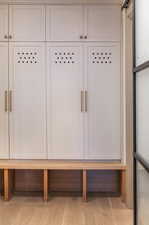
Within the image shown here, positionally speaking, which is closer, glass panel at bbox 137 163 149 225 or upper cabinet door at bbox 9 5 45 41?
glass panel at bbox 137 163 149 225

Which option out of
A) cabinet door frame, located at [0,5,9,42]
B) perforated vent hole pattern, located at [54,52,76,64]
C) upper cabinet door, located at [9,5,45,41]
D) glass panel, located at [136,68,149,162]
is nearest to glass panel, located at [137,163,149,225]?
glass panel, located at [136,68,149,162]

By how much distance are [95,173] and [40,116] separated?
1.08 meters

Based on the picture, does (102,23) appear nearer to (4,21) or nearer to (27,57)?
(27,57)

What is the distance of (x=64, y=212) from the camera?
348 cm

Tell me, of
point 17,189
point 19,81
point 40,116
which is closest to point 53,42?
point 19,81

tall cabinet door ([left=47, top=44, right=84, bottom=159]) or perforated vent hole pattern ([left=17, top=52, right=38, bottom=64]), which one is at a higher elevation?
perforated vent hole pattern ([left=17, top=52, right=38, bottom=64])

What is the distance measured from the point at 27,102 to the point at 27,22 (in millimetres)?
1027

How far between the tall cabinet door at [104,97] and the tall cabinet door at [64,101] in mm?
131

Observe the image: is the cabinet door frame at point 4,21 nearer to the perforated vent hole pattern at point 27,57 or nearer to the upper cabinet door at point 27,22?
the upper cabinet door at point 27,22

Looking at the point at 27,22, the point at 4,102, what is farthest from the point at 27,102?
the point at 27,22

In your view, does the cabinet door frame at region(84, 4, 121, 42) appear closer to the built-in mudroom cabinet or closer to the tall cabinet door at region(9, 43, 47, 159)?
the built-in mudroom cabinet

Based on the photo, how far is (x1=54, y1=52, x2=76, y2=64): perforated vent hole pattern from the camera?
3.97m

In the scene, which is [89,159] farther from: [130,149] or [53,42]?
[53,42]

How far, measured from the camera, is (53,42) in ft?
13.0
